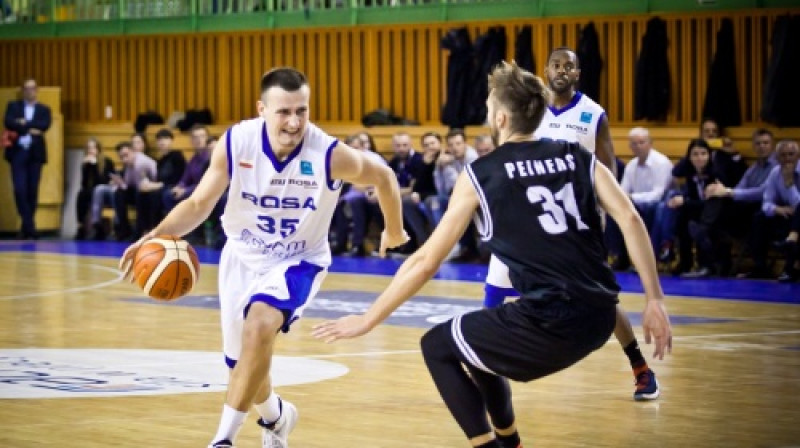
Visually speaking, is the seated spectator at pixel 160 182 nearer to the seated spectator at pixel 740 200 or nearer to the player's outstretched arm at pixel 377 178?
the seated spectator at pixel 740 200

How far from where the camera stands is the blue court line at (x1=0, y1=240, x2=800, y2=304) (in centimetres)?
1559

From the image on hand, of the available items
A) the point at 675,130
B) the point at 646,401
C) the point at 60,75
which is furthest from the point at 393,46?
the point at 646,401

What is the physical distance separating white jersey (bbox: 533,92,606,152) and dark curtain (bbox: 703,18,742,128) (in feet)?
29.1

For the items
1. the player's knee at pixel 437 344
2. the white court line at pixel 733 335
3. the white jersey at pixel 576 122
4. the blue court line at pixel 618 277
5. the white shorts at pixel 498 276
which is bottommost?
the blue court line at pixel 618 277

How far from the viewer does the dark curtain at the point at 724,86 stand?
18.7 m

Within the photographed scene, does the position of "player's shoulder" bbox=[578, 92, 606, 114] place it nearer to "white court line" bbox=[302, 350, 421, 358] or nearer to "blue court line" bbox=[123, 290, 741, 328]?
"white court line" bbox=[302, 350, 421, 358]

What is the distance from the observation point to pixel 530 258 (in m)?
6.01

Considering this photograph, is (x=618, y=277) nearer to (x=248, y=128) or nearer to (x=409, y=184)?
(x=409, y=184)

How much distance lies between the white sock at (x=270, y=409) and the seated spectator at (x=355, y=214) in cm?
1273

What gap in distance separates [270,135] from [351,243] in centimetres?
1407

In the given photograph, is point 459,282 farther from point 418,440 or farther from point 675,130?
point 418,440

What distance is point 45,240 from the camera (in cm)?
2512

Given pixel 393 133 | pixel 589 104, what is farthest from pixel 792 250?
pixel 589 104

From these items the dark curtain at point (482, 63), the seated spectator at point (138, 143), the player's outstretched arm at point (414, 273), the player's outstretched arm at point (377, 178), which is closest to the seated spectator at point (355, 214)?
the dark curtain at point (482, 63)
